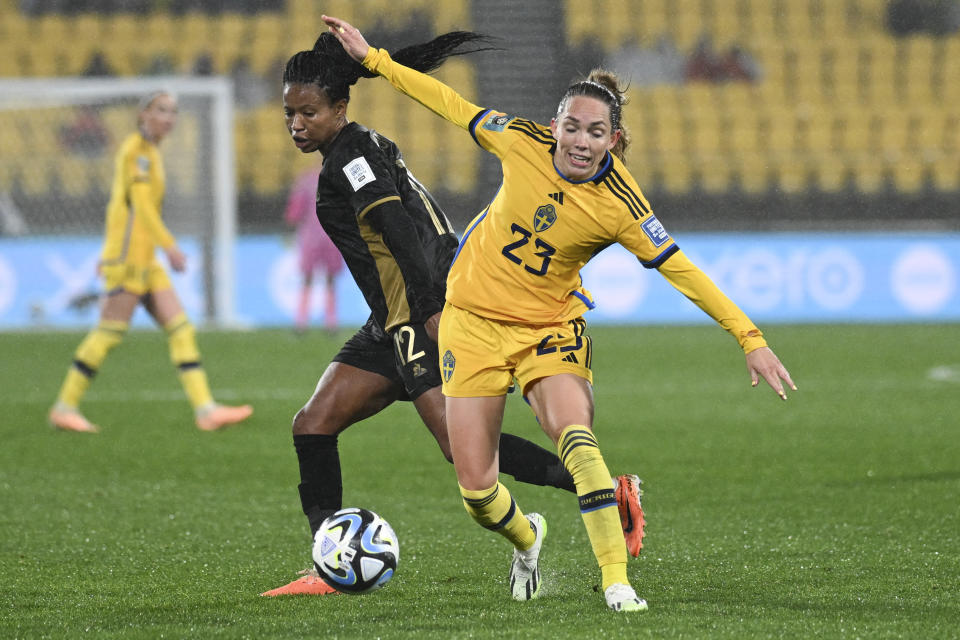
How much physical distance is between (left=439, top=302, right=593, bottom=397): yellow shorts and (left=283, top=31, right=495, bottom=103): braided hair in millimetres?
891

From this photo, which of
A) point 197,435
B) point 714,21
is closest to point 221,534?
point 197,435

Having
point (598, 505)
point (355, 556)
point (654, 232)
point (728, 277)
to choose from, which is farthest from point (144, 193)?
point (728, 277)

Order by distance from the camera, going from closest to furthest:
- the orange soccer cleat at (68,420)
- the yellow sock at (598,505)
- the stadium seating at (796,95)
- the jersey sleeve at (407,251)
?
the yellow sock at (598,505) < the jersey sleeve at (407,251) < the orange soccer cleat at (68,420) < the stadium seating at (796,95)

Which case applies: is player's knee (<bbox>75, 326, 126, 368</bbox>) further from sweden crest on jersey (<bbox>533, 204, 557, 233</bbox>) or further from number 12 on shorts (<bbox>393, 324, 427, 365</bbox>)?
sweden crest on jersey (<bbox>533, 204, 557, 233</bbox>)

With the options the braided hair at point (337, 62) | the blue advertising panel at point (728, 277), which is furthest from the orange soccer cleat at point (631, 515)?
the blue advertising panel at point (728, 277)

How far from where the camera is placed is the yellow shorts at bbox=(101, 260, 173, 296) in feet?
27.1

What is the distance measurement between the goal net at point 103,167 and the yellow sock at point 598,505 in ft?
41.0

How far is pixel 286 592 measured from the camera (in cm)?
424

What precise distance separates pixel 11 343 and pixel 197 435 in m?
7.63

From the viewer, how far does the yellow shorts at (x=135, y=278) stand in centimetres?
826

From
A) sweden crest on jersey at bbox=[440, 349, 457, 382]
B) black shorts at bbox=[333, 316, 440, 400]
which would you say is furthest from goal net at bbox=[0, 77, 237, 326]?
sweden crest on jersey at bbox=[440, 349, 457, 382]

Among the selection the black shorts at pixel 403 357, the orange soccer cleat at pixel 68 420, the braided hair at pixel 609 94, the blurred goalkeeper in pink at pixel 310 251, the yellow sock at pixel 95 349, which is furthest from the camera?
the blurred goalkeeper in pink at pixel 310 251

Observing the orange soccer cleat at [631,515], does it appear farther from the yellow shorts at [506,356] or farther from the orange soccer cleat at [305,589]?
the orange soccer cleat at [305,589]

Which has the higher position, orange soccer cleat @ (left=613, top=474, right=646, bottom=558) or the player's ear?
the player's ear
